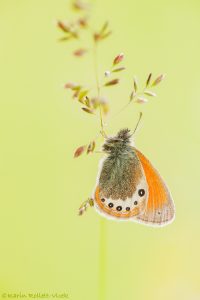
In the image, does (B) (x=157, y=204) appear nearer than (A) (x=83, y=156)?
Yes

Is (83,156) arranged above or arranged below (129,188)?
above

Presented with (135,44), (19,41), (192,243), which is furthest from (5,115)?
(192,243)

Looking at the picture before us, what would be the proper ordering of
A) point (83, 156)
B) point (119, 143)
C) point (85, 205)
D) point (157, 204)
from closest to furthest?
point (157, 204) < point (119, 143) < point (85, 205) < point (83, 156)

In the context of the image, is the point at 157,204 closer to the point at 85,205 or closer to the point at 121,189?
the point at 121,189

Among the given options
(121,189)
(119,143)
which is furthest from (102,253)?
(119,143)

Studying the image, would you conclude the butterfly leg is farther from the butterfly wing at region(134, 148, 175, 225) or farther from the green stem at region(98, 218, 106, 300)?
the butterfly wing at region(134, 148, 175, 225)

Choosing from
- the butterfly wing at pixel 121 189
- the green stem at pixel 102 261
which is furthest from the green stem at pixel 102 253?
the butterfly wing at pixel 121 189

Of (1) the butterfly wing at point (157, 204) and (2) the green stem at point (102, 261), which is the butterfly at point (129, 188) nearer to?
(1) the butterfly wing at point (157, 204)
